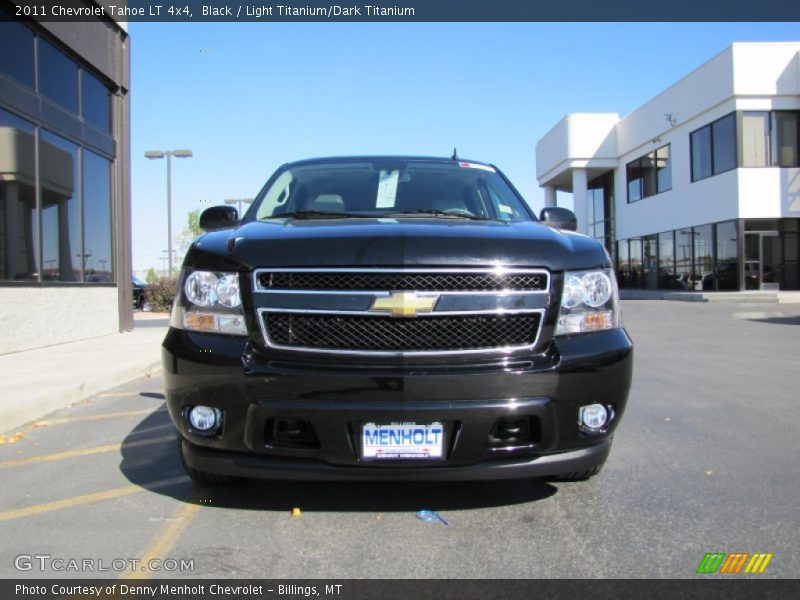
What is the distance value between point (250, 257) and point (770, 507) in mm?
2780

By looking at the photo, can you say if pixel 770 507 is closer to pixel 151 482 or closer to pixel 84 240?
pixel 151 482

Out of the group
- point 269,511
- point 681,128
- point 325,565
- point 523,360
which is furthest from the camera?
point 681,128

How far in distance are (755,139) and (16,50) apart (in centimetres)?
2229

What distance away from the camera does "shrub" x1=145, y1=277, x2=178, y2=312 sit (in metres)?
23.2

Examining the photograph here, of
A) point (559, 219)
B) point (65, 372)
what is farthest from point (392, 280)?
point (65, 372)

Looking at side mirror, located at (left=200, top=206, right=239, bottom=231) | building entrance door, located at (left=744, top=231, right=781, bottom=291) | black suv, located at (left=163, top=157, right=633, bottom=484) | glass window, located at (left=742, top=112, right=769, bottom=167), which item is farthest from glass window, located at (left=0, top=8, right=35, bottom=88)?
building entrance door, located at (left=744, top=231, right=781, bottom=291)

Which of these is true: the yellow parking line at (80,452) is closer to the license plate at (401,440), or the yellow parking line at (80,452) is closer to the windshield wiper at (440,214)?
the windshield wiper at (440,214)

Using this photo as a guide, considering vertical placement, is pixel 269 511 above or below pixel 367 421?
below

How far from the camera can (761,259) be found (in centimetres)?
2312

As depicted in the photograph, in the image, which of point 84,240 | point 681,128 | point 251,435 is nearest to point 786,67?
point 681,128

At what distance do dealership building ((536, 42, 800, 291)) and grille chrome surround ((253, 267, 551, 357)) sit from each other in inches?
902

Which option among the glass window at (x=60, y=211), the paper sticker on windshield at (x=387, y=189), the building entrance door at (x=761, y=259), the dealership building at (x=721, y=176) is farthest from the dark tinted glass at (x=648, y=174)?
the paper sticker on windshield at (x=387, y=189)

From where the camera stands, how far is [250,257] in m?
2.95

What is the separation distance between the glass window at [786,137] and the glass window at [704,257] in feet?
10.6
